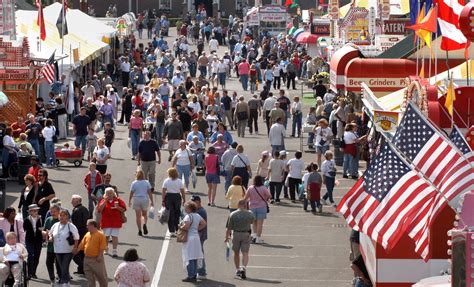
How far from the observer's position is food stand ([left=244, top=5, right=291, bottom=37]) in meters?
71.4

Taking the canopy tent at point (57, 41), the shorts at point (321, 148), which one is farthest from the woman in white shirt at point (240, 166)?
the canopy tent at point (57, 41)

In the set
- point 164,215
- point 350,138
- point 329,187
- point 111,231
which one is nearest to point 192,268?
point 111,231

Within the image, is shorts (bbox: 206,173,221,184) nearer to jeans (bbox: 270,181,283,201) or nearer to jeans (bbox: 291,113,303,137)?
jeans (bbox: 270,181,283,201)

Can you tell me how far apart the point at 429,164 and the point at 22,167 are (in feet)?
51.6

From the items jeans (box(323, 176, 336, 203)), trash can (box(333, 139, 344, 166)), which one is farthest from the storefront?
jeans (box(323, 176, 336, 203))

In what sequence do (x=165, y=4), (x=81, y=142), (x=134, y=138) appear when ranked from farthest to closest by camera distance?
1. (x=165, y=4)
2. (x=134, y=138)
3. (x=81, y=142)

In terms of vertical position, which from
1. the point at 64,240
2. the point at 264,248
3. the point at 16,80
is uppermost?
the point at 16,80

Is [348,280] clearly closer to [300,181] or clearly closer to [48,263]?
[48,263]

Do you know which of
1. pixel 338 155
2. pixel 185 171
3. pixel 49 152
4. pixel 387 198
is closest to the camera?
pixel 387 198

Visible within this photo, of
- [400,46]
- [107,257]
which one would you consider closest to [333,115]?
[400,46]

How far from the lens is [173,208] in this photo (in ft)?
83.4

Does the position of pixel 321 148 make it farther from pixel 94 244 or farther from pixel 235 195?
pixel 94 244

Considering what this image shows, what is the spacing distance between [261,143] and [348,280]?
53.2 ft

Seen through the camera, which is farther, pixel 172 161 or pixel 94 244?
pixel 172 161
